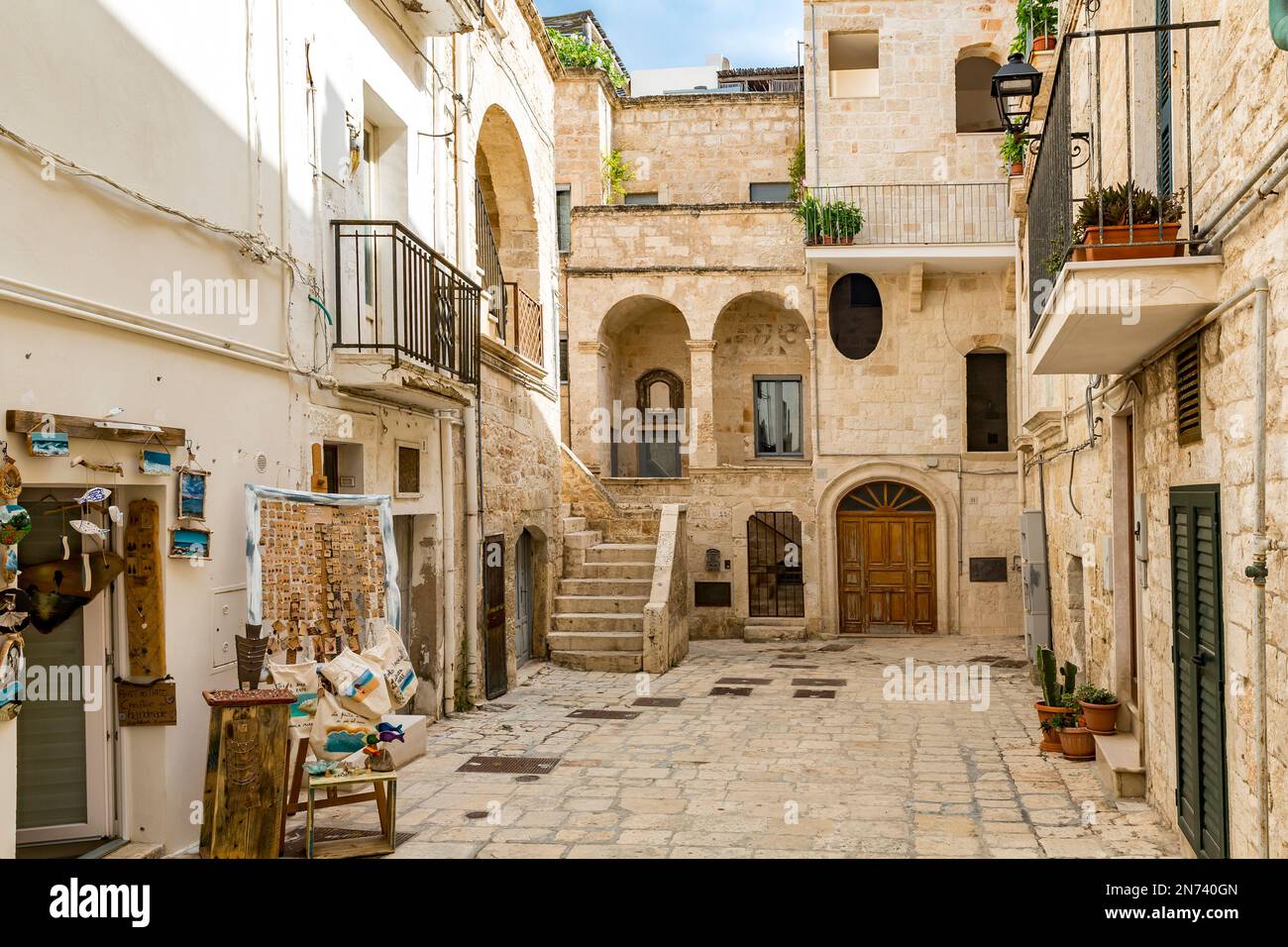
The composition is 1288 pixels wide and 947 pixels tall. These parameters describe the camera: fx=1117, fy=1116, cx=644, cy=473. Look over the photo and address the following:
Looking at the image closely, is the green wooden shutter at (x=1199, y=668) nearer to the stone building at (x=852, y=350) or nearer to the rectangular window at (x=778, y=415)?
the stone building at (x=852, y=350)

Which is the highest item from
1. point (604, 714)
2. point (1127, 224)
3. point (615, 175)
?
point (615, 175)

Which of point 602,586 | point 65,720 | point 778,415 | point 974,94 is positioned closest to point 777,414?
point 778,415

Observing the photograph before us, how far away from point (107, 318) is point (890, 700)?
9.26 meters

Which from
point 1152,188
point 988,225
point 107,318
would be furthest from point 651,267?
point 107,318

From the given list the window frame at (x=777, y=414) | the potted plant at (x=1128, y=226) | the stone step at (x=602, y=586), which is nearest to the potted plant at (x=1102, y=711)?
the potted plant at (x=1128, y=226)

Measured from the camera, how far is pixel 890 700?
12.4 meters

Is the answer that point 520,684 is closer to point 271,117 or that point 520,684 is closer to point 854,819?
point 854,819

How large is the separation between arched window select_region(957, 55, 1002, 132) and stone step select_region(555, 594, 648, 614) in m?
10.7

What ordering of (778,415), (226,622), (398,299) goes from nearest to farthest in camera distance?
1. (226,622)
2. (398,299)
3. (778,415)

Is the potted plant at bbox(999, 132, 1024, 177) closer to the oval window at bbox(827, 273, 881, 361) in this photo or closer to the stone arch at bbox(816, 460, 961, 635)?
the oval window at bbox(827, 273, 881, 361)

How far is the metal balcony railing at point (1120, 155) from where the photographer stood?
5477mm

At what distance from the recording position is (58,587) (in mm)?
5586

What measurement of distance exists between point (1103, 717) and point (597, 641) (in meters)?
7.57

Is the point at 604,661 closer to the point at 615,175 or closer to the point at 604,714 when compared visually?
the point at 604,714
